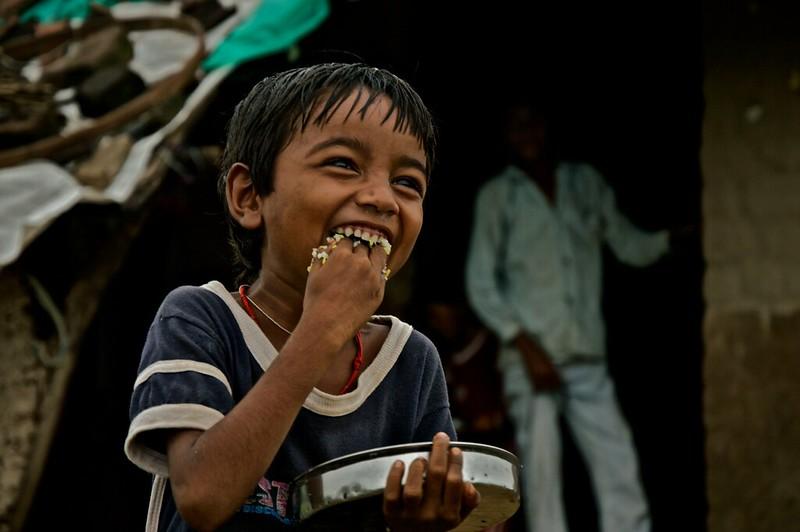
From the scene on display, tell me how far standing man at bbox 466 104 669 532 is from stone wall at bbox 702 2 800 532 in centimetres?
56

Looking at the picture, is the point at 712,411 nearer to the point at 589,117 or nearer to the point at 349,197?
the point at 589,117

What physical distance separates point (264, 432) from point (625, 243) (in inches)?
188

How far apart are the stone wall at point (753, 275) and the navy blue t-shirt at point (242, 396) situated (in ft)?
12.3

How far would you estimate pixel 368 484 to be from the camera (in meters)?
1.52

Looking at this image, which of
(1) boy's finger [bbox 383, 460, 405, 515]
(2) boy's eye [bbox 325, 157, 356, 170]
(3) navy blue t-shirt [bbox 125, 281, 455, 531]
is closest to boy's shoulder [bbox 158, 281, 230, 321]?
(3) navy blue t-shirt [bbox 125, 281, 455, 531]

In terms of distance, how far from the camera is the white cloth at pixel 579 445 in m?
5.82

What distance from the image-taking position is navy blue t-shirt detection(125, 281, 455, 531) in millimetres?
1614

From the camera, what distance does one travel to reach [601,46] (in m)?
6.47

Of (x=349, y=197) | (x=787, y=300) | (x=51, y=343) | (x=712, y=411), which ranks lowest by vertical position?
(x=712, y=411)

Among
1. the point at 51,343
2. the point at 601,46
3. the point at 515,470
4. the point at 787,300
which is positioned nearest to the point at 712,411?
the point at 787,300

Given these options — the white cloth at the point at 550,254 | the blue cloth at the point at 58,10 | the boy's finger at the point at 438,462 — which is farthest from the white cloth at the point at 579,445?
the boy's finger at the point at 438,462

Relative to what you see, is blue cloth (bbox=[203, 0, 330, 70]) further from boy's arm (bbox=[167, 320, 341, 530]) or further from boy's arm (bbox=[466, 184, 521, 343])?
boy's arm (bbox=[167, 320, 341, 530])

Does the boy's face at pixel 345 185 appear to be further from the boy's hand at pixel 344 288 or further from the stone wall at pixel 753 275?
the stone wall at pixel 753 275

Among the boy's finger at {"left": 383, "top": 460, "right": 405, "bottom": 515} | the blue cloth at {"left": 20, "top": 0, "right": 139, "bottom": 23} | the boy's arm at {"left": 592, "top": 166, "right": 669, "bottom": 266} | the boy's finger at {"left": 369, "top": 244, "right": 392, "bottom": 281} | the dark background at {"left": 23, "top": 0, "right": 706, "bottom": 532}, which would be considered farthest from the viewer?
the dark background at {"left": 23, "top": 0, "right": 706, "bottom": 532}
